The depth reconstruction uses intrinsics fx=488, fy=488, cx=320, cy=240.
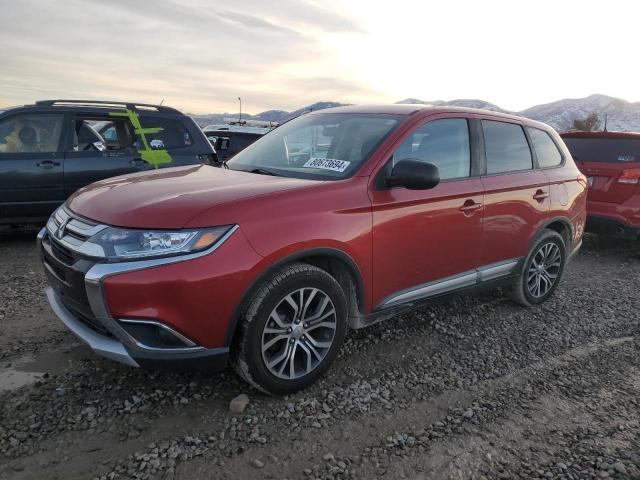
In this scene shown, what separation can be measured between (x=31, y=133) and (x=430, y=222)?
5.27 m

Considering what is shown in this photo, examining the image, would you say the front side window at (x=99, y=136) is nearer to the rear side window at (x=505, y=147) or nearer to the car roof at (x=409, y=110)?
the car roof at (x=409, y=110)

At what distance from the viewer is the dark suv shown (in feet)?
19.6

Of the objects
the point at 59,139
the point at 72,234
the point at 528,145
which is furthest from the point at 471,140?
the point at 59,139

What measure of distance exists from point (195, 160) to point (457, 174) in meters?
4.35

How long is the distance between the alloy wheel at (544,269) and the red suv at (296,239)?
0.21 metres

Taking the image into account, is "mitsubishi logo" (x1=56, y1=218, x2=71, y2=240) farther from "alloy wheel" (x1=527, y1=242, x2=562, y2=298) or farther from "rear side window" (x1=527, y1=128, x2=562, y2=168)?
"rear side window" (x1=527, y1=128, x2=562, y2=168)

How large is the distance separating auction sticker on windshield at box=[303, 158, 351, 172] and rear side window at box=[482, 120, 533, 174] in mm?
1389

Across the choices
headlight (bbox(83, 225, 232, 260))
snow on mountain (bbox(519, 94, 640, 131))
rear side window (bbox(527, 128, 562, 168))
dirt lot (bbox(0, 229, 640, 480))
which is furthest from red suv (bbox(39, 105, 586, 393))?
snow on mountain (bbox(519, 94, 640, 131))

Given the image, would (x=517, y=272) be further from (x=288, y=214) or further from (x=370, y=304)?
(x=288, y=214)

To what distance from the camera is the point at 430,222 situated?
3.44m

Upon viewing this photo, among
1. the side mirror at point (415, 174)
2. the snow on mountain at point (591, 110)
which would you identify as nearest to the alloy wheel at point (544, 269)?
the side mirror at point (415, 174)

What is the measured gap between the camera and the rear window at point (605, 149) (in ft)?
21.0

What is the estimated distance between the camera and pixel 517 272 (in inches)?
172

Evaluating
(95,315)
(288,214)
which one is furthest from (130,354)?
(288,214)
